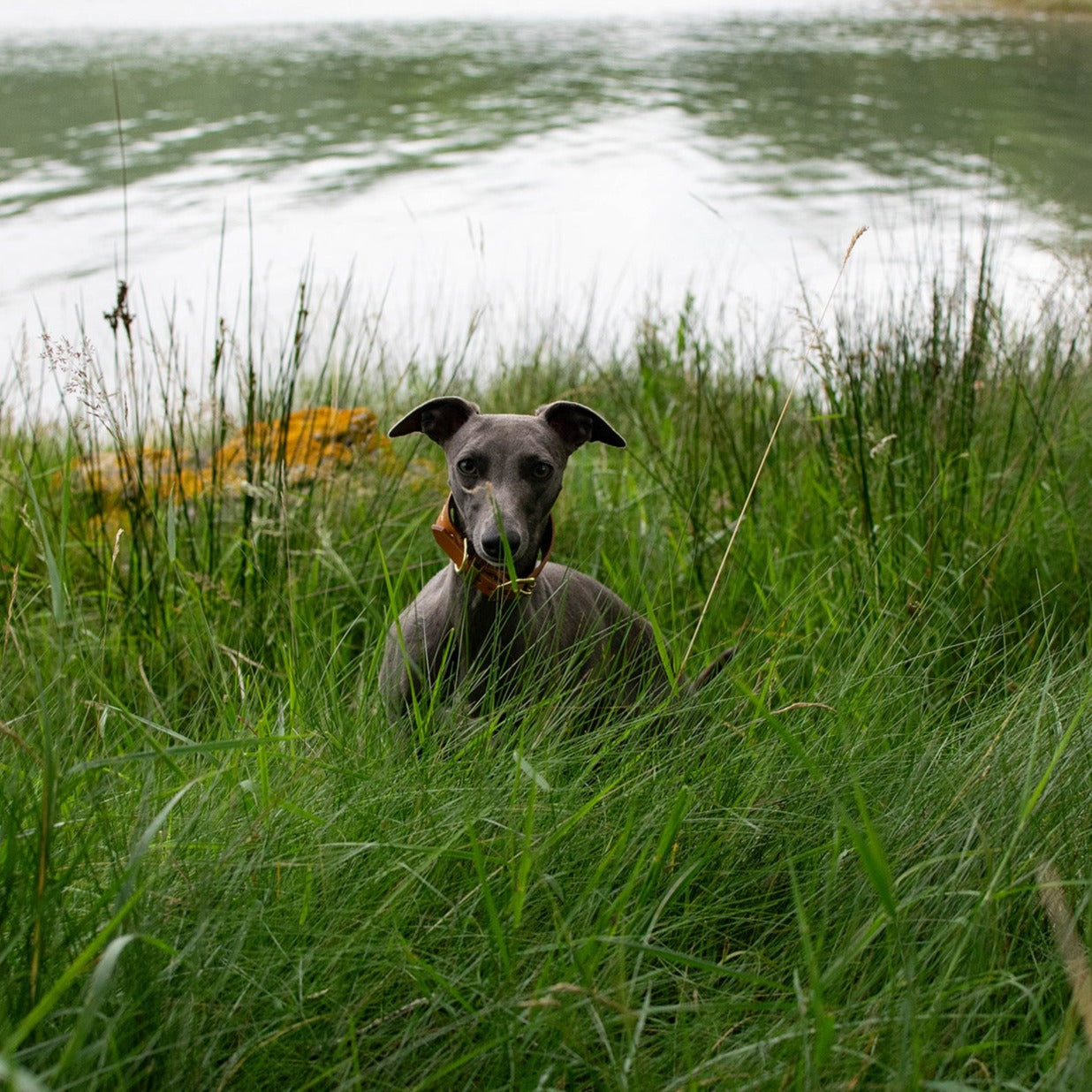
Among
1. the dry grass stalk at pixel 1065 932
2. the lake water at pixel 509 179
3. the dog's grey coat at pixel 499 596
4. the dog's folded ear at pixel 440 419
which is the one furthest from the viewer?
the lake water at pixel 509 179

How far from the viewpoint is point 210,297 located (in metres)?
8.21

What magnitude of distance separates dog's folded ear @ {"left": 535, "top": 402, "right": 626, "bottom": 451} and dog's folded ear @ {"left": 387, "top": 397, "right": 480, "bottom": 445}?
0.19 metres

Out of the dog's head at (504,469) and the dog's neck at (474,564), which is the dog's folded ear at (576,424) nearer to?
the dog's head at (504,469)

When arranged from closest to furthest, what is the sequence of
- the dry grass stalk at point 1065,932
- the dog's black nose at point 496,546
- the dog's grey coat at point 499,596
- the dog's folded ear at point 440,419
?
the dry grass stalk at point 1065,932
the dog's black nose at point 496,546
the dog's grey coat at point 499,596
the dog's folded ear at point 440,419

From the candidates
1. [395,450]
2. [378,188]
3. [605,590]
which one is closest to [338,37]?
[378,188]

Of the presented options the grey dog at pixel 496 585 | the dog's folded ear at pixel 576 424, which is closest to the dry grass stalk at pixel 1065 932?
the grey dog at pixel 496 585

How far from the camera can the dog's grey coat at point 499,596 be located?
249 centimetres

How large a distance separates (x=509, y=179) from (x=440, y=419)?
10296 millimetres

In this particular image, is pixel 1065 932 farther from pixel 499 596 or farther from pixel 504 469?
pixel 504 469

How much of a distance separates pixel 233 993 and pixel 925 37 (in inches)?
1149

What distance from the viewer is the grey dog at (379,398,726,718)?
2488 mm

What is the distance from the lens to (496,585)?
2586mm

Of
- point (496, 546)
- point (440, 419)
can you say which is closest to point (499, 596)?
point (496, 546)

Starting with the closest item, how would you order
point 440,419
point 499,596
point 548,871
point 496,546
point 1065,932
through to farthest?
1. point 1065,932
2. point 548,871
3. point 496,546
4. point 499,596
5. point 440,419
